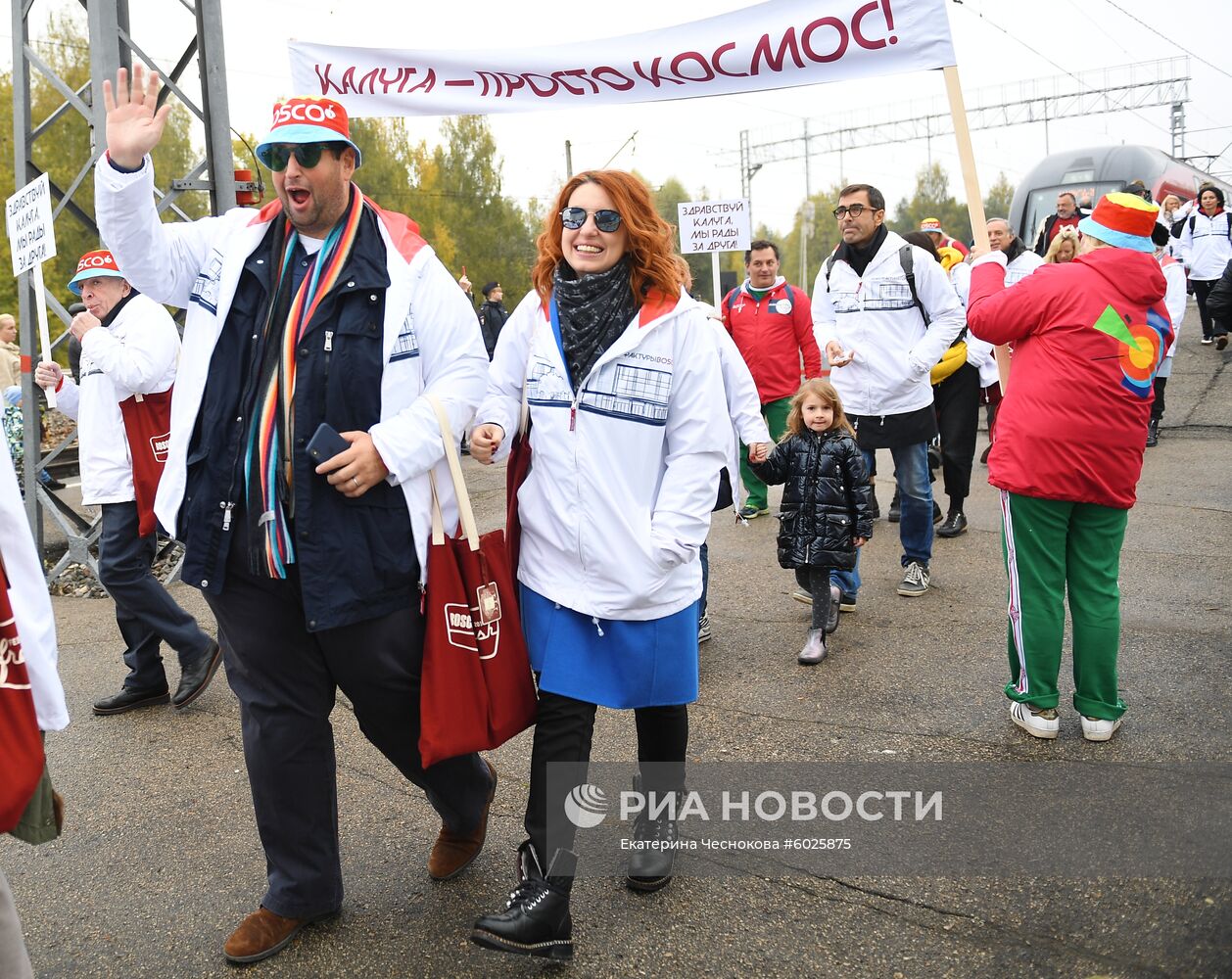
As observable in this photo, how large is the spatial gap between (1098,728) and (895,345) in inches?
111

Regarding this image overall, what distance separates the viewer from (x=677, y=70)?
4129 mm

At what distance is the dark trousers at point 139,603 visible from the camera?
500 cm

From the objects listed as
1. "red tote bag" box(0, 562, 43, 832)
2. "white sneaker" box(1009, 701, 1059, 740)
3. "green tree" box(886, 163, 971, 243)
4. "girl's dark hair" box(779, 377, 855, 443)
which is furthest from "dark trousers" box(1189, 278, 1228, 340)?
"green tree" box(886, 163, 971, 243)

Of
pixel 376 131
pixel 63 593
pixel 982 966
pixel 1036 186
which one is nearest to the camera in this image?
pixel 982 966

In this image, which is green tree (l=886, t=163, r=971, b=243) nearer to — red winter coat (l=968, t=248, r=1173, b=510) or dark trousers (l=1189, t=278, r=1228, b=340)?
dark trousers (l=1189, t=278, r=1228, b=340)

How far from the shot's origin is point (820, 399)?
5367 mm

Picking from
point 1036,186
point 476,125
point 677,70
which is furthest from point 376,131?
point 677,70

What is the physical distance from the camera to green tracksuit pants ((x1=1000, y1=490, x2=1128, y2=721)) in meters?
4.16

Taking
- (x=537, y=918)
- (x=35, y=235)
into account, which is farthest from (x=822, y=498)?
(x=35, y=235)

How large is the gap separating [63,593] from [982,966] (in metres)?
6.99

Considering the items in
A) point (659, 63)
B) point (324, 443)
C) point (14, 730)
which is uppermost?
point (659, 63)

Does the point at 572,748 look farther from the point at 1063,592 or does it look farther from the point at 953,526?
the point at 953,526

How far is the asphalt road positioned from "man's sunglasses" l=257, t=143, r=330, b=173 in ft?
6.74

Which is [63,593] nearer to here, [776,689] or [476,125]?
[776,689]
